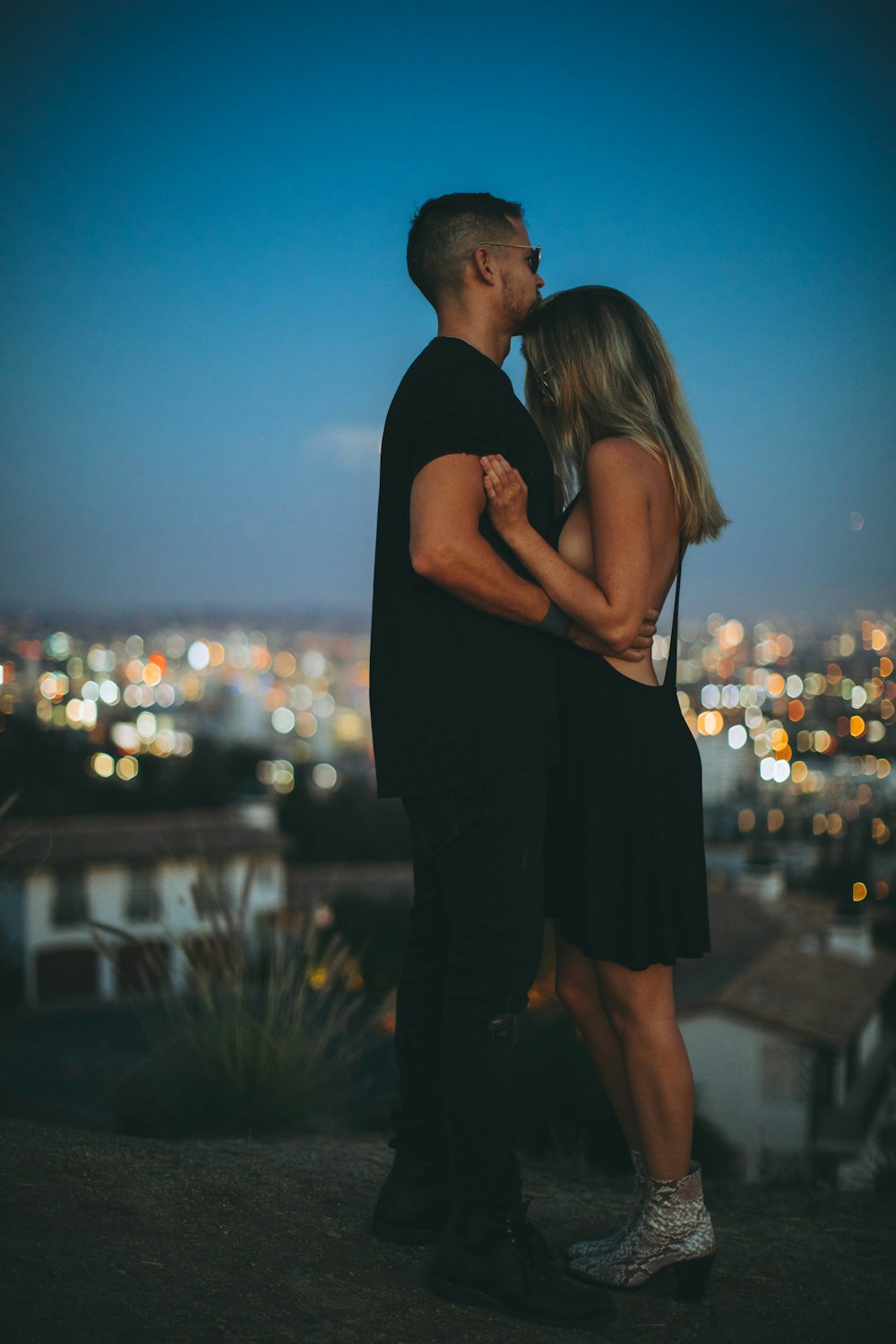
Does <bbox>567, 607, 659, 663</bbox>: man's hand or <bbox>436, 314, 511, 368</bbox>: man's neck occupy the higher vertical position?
<bbox>436, 314, 511, 368</bbox>: man's neck

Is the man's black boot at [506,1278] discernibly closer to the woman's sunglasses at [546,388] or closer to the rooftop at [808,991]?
the woman's sunglasses at [546,388]

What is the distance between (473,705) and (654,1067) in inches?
35.9

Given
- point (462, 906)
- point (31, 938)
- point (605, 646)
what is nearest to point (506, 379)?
point (605, 646)

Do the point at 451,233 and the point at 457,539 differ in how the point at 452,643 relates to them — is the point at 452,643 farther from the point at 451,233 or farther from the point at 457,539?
the point at 451,233

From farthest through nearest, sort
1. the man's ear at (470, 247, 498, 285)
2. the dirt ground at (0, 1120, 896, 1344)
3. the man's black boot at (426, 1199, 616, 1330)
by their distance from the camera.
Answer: the man's ear at (470, 247, 498, 285) → the man's black boot at (426, 1199, 616, 1330) → the dirt ground at (0, 1120, 896, 1344)

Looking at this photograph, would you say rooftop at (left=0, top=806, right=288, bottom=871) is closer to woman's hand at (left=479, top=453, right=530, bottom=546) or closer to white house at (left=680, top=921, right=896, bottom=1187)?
white house at (left=680, top=921, right=896, bottom=1187)

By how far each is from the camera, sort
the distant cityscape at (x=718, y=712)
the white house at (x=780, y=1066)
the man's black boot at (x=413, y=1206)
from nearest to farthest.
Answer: the man's black boot at (x=413, y=1206), the white house at (x=780, y=1066), the distant cityscape at (x=718, y=712)

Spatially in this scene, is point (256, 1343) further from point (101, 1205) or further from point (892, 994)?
point (892, 994)

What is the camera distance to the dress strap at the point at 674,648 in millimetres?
2543

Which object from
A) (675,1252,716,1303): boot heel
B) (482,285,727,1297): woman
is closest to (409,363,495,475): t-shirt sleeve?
(482,285,727,1297): woman

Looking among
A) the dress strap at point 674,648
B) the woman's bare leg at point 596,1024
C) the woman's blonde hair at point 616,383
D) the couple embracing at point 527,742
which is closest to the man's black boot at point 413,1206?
the couple embracing at point 527,742

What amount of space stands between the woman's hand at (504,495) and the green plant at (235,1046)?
236 cm

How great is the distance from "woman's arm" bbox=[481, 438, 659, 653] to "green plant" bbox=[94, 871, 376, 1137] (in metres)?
2.33

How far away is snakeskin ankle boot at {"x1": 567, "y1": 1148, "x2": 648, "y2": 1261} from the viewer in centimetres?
254
